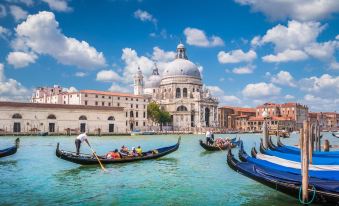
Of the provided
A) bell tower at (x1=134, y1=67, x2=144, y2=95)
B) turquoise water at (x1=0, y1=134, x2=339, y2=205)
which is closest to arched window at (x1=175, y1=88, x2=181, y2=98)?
bell tower at (x1=134, y1=67, x2=144, y2=95)

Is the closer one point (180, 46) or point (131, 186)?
point (131, 186)

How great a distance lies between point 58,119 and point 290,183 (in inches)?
1614

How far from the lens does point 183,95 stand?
7894 cm

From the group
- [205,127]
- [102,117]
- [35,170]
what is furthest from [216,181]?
[205,127]

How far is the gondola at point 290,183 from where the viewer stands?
702 cm

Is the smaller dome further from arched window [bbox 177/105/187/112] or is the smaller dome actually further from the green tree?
the green tree

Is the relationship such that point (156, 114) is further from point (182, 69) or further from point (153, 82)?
point (153, 82)

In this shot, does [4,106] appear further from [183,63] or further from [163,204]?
[183,63]

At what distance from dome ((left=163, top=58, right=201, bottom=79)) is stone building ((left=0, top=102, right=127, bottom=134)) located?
99.9ft

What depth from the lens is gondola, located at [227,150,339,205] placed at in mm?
7023

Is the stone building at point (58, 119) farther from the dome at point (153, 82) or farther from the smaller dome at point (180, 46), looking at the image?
the smaller dome at point (180, 46)

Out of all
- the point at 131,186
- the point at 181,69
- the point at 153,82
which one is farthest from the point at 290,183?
the point at 153,82

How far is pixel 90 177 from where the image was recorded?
11.9 meters

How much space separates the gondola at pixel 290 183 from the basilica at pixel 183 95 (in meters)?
59.7
